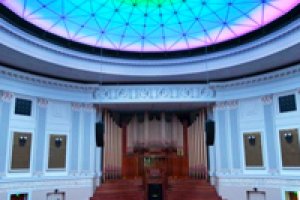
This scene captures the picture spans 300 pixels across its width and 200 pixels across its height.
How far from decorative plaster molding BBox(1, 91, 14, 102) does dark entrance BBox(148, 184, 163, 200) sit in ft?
31.3

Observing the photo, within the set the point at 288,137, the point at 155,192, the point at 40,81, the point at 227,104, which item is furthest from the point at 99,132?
the point at 288,137

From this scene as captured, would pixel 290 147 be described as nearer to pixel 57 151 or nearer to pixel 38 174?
pixel 57 151

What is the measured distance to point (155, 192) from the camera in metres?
19.0

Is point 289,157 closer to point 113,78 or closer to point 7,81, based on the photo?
point 113,78

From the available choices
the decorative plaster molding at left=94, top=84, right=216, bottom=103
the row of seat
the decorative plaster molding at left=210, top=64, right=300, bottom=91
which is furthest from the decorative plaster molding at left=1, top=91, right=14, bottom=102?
the decorative plaster molding at left=210, top=64, right=300, bottom=91

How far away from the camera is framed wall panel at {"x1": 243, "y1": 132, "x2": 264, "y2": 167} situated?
1681 cm

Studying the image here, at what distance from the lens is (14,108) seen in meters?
15.6

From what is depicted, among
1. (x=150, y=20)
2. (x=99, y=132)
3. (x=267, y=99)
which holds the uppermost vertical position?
(x=150, y=20)

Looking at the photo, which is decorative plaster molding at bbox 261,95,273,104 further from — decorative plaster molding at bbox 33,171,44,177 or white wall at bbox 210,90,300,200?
decorative plaster molding at bbox 33,171,44,177

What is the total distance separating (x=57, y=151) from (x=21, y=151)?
214 centimetres

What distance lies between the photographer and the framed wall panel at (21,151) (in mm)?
15265

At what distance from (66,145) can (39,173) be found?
220cm

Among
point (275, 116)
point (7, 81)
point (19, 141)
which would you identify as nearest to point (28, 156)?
point (19, 141)

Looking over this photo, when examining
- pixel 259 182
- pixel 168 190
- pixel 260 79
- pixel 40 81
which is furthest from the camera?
Answer: pixel 168 190
